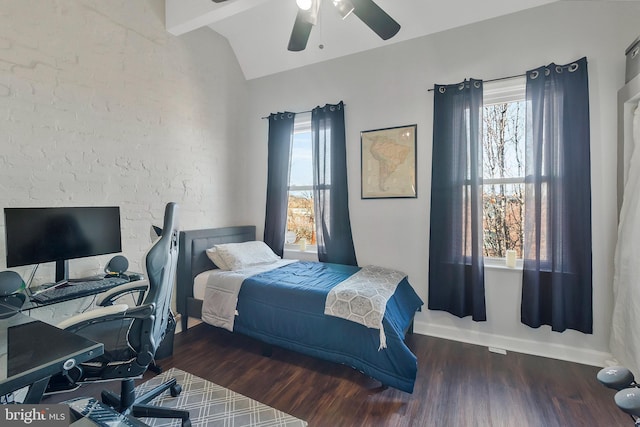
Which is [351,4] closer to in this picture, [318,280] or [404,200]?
[404,200]

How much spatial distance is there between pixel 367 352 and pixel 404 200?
5.23 feet

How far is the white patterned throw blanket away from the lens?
2055 millimetres

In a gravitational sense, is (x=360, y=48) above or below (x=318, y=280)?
above

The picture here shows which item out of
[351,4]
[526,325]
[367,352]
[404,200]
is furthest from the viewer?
[404,200]

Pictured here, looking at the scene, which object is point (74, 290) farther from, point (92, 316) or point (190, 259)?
point (190, 259)

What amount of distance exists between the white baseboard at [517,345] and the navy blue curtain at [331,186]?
1034mm

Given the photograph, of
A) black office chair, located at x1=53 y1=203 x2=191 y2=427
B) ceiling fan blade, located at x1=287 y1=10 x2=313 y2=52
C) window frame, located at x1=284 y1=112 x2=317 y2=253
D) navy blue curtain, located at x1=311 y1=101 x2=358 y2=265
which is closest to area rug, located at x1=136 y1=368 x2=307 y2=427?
black office chair, located at x1=53 y1=203 x2=191 y2=427

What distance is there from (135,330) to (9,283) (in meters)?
0.86

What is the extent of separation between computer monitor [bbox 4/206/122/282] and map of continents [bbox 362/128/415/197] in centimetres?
238

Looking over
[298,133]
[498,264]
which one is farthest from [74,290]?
[498,264]

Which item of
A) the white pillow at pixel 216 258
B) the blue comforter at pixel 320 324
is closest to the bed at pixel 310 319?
the blue comforter at pixel 320 324

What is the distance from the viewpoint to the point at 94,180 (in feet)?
7.84

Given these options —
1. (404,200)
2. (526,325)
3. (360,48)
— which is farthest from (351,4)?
(526,325)

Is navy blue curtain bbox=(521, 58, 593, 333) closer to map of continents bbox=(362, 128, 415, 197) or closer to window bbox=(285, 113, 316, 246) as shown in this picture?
map of continents bbox=(362, 128, 415, 197)
